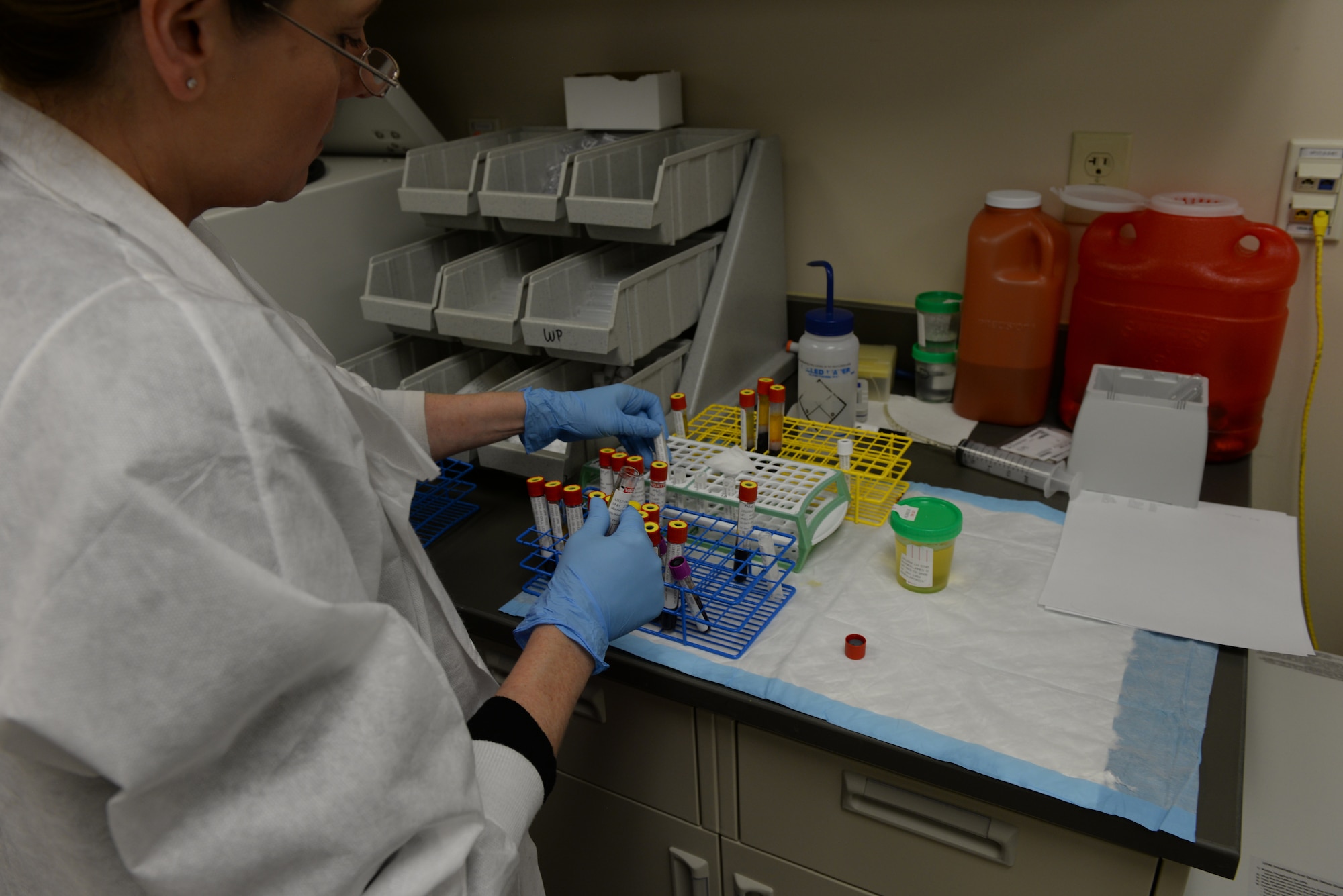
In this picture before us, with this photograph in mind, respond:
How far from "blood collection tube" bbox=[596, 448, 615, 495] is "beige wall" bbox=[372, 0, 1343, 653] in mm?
697

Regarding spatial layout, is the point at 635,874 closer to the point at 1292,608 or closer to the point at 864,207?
the point at 1292,608

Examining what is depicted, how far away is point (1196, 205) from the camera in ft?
4.00

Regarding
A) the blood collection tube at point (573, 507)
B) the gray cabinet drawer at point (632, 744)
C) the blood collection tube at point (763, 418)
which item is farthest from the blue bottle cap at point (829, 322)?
the gray cabinet drawer at point (632, 744)

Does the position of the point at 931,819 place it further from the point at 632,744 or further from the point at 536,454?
the point at 536,454

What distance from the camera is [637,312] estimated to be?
1.25 metres

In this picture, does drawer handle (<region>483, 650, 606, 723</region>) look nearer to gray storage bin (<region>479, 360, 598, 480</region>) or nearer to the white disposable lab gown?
gray storage bin (<region>479, 360, 598, 480</region>)

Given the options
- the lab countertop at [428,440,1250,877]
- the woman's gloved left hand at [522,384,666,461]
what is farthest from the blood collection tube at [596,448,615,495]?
the lab countertop at [428,440,1250,877]

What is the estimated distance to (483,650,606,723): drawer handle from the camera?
1098 millimetres

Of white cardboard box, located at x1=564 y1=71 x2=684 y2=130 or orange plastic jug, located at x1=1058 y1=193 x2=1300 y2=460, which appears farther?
white cardboard box, located at x1=564 y1=71 x2=684 y2=130

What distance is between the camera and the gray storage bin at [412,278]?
1.38 meters

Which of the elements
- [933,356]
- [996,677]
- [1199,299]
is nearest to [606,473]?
[996,677]

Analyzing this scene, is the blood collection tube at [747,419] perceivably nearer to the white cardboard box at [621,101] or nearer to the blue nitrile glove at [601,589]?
the blue nitrile glove at [601,589]

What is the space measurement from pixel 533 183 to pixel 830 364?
0.58 m

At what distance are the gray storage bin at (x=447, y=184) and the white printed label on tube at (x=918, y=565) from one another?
2.71 ft
